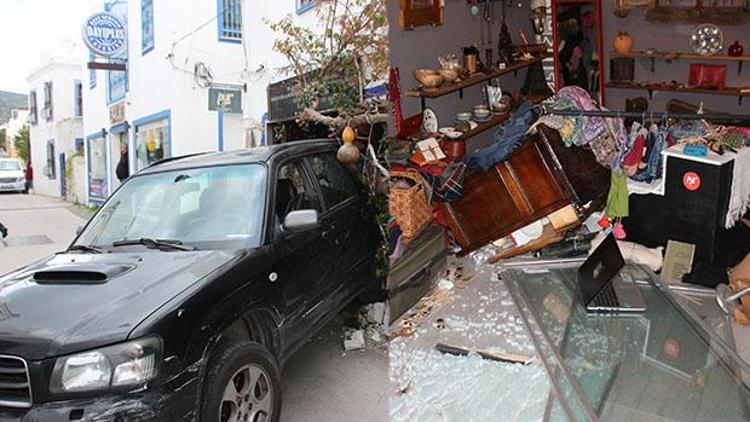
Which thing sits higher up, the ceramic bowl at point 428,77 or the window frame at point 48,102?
the window frame at point 48,102

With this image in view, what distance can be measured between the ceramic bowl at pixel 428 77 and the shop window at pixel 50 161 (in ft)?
44.4

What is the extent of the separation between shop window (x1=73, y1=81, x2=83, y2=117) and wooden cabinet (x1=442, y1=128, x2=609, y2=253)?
12253 mm

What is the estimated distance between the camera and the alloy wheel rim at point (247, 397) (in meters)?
1.94

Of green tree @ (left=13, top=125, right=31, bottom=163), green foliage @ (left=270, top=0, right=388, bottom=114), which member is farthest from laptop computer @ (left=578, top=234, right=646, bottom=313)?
green tree @ (left=13, top=125, right=31, bottom=163)

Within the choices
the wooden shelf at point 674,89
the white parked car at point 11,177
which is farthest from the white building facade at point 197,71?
→ the white parked car at point 11,177

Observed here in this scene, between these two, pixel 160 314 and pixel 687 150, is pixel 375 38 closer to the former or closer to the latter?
pixel 160 314

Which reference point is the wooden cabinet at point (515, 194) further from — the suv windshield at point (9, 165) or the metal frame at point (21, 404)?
the suv windshield at point (9, 165)

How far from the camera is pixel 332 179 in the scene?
2973 millimetres

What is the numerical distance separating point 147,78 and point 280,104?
428 centimetres

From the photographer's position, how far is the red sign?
122 inches

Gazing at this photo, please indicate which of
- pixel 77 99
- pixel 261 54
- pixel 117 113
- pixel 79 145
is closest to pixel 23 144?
pixel 77 99

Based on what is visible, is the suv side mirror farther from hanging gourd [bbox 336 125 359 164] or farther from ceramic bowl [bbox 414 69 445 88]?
ceramic bowl [bbox 414 69 445 88]

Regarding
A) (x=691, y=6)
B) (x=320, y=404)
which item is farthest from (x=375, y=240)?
(x=691, y=6)

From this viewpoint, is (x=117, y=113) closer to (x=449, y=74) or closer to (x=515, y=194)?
(x=449, y=74)
